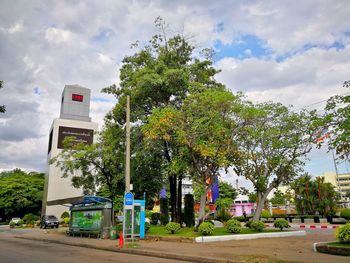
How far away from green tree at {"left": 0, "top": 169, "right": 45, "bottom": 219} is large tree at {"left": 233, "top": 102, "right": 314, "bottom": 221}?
52075mm

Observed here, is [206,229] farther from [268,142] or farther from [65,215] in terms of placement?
[65,215]

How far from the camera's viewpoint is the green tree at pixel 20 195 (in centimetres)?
6091

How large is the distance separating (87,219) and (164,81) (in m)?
11.6

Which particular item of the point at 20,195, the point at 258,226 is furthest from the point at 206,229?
the point at 20,195

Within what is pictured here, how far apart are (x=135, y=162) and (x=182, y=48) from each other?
10030mm

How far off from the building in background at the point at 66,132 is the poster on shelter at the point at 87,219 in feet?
112

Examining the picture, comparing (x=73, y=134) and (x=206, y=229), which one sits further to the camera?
(x=73, y=134)

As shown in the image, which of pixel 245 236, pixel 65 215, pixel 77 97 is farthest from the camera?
pixel 77 97

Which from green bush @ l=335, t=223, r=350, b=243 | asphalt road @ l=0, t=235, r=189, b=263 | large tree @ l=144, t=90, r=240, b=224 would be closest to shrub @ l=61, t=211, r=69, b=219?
large tree @ l=144, t=90, r=240, b=224

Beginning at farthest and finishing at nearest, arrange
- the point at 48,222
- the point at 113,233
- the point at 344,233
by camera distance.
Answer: the point at 48,222 → the point at 113,233 → the point at 344,233

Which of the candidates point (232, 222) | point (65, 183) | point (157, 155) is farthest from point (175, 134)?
point (65, 183)

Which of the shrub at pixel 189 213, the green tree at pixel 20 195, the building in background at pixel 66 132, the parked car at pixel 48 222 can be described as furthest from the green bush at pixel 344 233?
the green tree at pixel 20 195

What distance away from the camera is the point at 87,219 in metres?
24.3

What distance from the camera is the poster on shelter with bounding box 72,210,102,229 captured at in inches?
910
